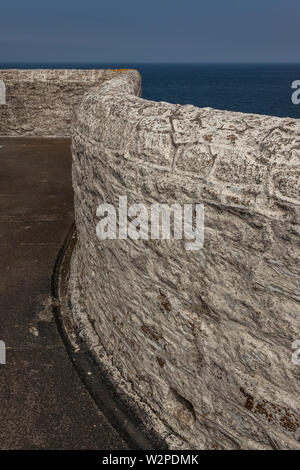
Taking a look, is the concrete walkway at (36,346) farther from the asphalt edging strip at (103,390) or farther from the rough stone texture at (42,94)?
the rough stone texture at (42,94)

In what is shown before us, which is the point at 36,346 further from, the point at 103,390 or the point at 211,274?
the point at 211,274

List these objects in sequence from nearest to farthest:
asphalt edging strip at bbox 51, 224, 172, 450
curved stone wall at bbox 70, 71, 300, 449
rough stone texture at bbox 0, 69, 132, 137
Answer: curved stone wall at bbox 70, 71, 300, 449 < asphalt edging strip at bbox 51, 224, 172, 450 < rough stone texture at bbox 0, 69, 132, 137

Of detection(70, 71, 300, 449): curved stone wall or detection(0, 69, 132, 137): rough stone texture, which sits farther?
detection(0, 69, 132, 137): rough stone texture

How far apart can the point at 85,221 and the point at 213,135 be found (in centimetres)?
203

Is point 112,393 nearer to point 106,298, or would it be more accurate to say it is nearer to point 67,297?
point 106,298

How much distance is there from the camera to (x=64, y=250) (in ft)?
18.8

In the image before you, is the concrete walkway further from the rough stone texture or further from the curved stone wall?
the rough stone texture

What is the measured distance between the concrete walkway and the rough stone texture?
447cm

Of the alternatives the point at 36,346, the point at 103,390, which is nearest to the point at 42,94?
the point at 36,346

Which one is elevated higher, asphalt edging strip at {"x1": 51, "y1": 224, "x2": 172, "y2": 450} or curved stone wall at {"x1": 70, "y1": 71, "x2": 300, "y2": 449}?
curved stone wall at {"x1": 70, "y1": 71, "x2": 300, "y2": 449}

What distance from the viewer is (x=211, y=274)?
8.10 ft

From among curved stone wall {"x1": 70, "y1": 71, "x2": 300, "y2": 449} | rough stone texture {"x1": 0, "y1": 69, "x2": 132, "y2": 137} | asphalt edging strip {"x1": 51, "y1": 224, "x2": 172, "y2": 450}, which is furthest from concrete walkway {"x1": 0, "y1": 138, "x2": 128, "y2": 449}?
rough stone texture {"x1": 0, "y1": 69, "x2": 132, "y2": 137}

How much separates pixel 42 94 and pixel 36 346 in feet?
30.1

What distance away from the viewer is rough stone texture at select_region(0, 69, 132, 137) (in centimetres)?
1125
